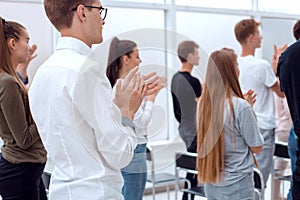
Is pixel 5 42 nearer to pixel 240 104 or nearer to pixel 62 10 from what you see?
pixel 62 10

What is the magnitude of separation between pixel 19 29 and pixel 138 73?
962mm

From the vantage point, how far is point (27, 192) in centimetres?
204

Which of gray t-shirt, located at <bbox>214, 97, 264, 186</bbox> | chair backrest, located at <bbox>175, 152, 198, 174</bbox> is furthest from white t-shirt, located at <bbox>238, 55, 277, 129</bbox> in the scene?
gray t-shirt, located at <bbox>214, 97, 264, 186</bbox>

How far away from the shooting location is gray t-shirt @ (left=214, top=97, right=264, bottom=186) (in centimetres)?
233

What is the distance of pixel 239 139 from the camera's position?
92.8 inches

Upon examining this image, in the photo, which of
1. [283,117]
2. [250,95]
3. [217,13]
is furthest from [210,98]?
[217,13]

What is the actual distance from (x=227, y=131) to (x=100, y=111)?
1.20 m

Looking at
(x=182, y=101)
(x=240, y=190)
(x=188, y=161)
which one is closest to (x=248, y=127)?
(x=240, y=190)

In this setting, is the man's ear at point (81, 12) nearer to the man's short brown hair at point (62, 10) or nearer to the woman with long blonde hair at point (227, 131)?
the man's short brown hair at point (62, 10)

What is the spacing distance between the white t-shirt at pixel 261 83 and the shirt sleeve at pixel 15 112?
2.02 m

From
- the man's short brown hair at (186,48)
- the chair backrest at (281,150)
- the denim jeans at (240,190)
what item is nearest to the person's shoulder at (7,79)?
the denim jeans at (240,190)

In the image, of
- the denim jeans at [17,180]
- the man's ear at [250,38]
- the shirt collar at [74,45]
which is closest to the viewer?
the shirt collar at [74,45]

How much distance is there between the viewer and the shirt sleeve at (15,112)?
1.92 metres

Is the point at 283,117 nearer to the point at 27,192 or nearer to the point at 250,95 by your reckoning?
the point at 250,95
